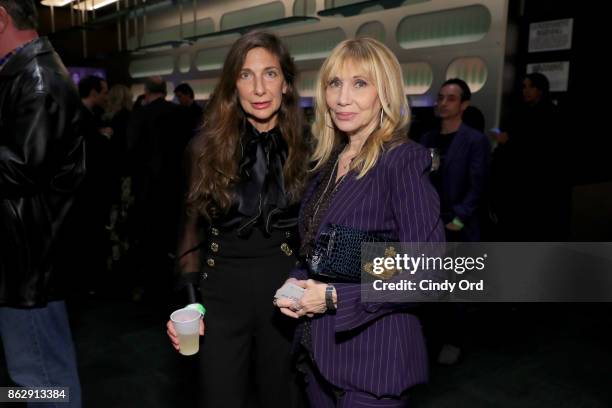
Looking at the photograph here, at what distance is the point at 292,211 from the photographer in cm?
164

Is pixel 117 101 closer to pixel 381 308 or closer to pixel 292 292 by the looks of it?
pixel 292 292

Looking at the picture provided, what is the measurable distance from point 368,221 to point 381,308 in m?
0.22

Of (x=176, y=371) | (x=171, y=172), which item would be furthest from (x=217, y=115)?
(x=171, y=172)

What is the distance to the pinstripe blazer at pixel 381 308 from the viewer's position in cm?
121

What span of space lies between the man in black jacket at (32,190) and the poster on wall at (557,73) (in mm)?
4804

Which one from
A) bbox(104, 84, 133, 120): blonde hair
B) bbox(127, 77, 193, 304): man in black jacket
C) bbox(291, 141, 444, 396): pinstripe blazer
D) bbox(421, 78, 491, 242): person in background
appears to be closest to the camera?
bbox(291, 141, 444, 396): pinstripe blazer

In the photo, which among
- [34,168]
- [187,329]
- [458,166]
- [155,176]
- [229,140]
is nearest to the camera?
[187,329]

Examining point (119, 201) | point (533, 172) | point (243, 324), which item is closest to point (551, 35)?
point (533, 172)

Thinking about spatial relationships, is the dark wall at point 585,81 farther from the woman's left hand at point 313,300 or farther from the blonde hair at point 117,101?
the woman's left hand at point 313,300

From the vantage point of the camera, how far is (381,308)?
122 centimetres

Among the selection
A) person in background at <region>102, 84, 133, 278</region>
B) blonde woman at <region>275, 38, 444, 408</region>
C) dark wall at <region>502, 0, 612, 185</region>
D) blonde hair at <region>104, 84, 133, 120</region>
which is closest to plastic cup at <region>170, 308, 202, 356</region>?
blonde woman at <region>275, 38, 444, 408</region>

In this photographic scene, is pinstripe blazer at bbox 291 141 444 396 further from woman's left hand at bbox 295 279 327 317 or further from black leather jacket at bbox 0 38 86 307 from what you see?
black leather jacket at bbox 0 38 86 307

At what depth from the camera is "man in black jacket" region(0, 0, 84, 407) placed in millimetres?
1558

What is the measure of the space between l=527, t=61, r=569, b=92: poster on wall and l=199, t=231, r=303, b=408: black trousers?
4.52m
